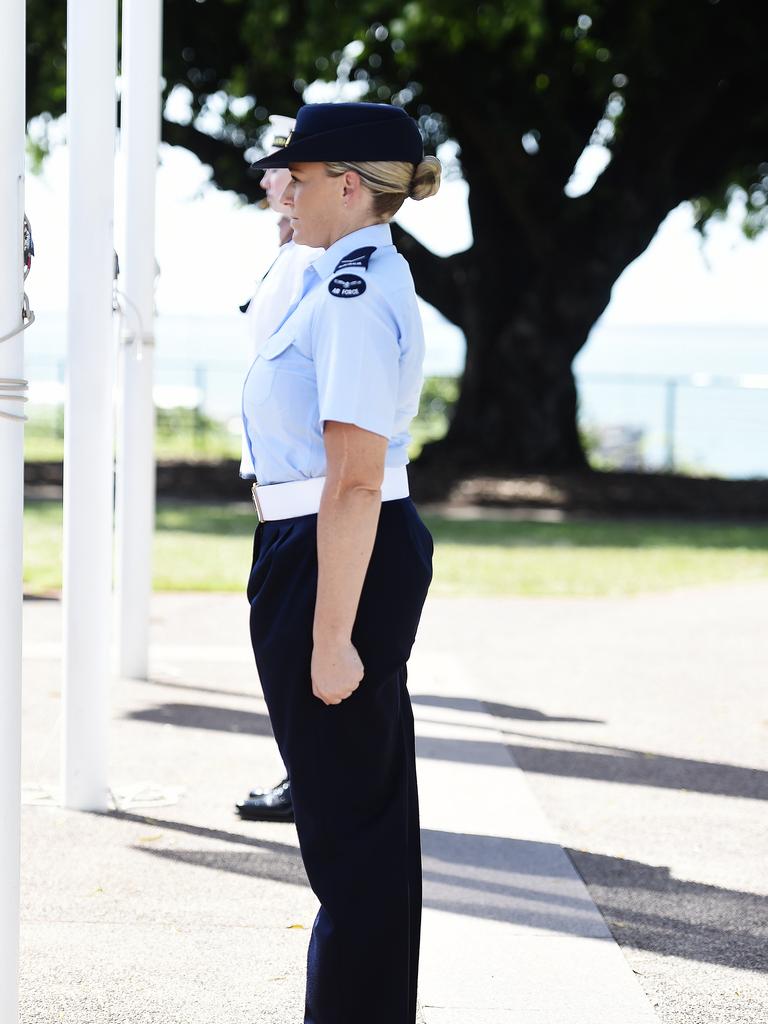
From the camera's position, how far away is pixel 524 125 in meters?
17.3

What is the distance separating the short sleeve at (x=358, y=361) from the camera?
7.93ft

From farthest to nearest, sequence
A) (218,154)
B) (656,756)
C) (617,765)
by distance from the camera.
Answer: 1. (218,154)
2. (656,756)
3. (617,765)

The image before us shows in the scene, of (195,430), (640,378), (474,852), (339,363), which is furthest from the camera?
(195,430)

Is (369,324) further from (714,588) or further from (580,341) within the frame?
(580,341)

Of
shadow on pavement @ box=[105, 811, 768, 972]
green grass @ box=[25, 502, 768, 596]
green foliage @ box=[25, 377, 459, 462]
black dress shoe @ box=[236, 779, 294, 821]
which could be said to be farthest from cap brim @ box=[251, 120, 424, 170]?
green foliage @ box=[25, 377, 459, 462]

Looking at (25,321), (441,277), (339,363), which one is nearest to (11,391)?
(25,321)

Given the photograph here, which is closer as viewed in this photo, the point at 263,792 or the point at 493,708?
the point at 263,792

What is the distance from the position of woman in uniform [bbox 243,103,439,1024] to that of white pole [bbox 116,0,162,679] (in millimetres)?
3625

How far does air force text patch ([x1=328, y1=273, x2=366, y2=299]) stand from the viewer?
246 centimetres

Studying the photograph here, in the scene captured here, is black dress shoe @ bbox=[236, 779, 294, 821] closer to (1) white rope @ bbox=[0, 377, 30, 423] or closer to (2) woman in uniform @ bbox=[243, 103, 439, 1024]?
(2) woman in uniform @ bbox=[243, 103, 439, 1024]

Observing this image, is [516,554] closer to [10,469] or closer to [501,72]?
[501,72]

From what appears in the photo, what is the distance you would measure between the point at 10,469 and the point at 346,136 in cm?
91

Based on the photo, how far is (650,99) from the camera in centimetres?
1681

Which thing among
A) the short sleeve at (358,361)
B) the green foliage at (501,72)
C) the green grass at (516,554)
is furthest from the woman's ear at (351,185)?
the green foliage at (501,72)
